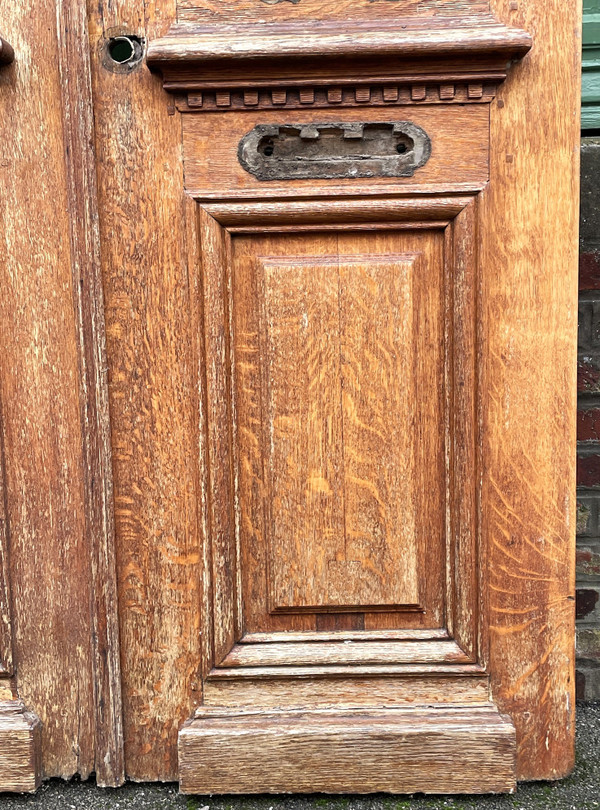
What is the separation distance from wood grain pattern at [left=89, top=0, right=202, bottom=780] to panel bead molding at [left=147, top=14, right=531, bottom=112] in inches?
2.9

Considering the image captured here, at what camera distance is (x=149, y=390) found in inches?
49.6

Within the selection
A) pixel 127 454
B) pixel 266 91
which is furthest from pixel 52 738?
pixel 266 91

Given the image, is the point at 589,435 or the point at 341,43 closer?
the point at 341,43

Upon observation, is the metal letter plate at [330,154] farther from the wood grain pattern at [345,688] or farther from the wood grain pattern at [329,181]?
the wood grain pattern at [345,688]

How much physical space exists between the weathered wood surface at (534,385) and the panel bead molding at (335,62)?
7 cm

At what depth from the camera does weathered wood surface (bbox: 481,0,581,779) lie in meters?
1.20

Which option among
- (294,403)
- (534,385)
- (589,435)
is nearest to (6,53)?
(294,403)

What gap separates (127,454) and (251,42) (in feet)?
2.33

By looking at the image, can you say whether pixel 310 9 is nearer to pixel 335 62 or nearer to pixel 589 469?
pixel 335 62

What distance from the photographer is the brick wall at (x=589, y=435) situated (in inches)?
56.6

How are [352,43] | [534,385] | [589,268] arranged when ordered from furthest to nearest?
[589,268] → [534,385] → [352,43]

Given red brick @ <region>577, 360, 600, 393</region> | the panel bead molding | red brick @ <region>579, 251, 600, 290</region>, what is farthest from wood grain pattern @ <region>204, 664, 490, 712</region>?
the panel bead molding

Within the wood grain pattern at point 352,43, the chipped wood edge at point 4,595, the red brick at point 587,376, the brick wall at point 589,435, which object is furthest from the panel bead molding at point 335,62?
the chipped wood edge at point 4,595

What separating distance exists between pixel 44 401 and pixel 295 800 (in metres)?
0.83
